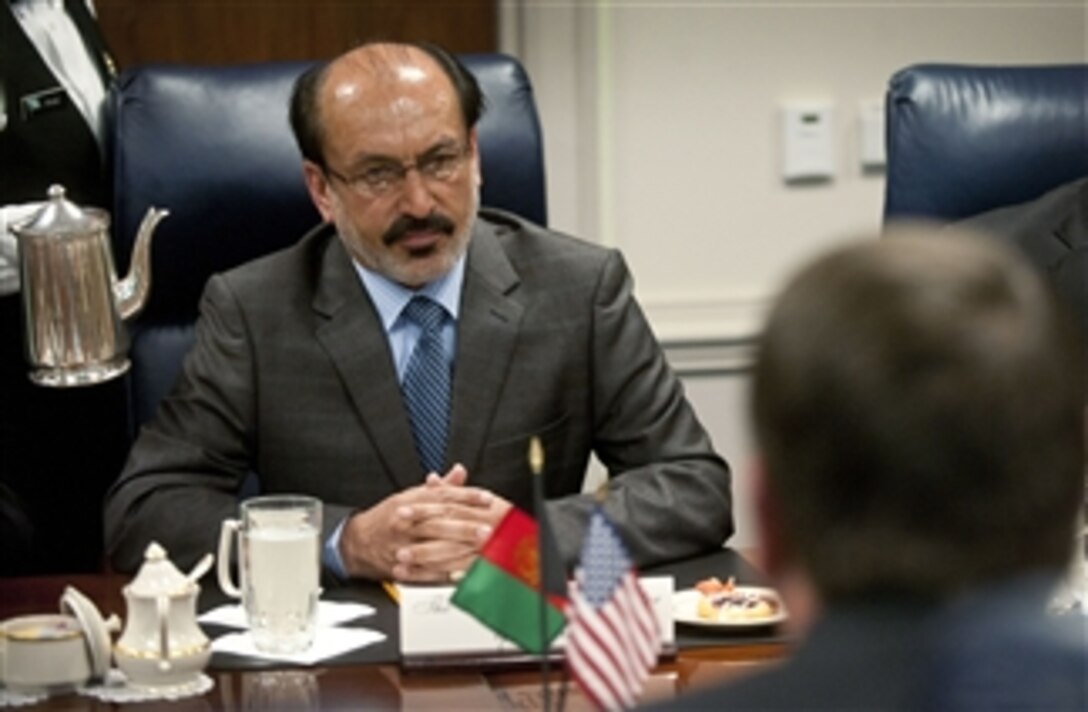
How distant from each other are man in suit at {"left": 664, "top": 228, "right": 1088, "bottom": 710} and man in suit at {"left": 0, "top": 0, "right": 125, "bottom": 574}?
85.9 inches

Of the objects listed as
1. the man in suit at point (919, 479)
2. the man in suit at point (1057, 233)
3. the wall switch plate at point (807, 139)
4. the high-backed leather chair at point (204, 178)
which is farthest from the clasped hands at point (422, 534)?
the wall switch plate at point (807, 139)

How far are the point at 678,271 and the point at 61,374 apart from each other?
1.78 m

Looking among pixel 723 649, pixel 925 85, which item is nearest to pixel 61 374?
pixel 723 649

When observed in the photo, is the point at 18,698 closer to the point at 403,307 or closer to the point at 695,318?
the point at 403,307

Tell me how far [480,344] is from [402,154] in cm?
27

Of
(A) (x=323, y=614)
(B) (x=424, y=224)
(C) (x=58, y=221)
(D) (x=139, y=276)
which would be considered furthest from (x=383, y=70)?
(A) (x=323, y=614)

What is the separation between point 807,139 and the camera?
4.19m

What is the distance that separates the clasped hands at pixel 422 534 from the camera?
256 centimetres

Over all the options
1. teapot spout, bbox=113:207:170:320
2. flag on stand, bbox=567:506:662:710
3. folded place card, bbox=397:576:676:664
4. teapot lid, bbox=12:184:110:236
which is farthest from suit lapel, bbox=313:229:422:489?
flag on stand, bbox=567:506:662:710

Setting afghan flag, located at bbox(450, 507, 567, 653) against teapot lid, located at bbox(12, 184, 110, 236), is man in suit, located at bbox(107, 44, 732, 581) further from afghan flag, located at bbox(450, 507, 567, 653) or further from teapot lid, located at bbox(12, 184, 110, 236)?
afghan flag, located at bbox(450, 507, 567, 653)

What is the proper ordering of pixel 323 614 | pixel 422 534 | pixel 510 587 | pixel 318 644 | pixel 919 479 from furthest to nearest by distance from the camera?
pixel 422 534, pixel 323 614, pixel 318 644, pixel 510 587, pixel 919 479

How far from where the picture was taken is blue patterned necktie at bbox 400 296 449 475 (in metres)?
2.94

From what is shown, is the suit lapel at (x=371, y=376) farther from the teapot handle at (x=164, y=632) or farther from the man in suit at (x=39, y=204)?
the teapot handle at (x=164, y=632)

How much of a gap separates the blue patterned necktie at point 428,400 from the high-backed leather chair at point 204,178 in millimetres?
360
